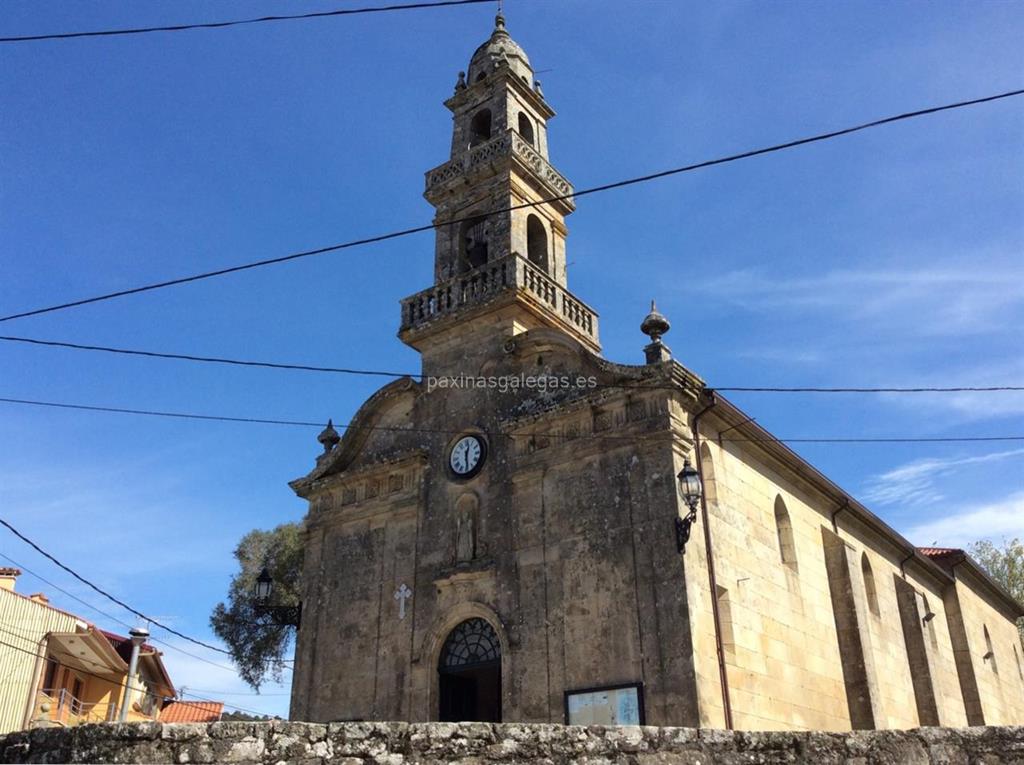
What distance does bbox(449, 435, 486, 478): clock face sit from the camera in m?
17.9

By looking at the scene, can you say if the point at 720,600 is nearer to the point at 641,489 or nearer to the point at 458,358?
the point at 641,489

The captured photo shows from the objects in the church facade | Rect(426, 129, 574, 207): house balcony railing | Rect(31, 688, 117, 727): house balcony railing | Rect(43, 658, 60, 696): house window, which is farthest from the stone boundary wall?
Rect(43, 658, 60, 696): house window

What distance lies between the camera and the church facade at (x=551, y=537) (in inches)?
579

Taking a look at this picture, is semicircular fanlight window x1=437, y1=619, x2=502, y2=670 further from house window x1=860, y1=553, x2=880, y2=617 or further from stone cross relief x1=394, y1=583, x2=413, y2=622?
house window x1=860, y1=553, x2=880, y2=617

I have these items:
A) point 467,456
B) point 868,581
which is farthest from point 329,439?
point 868,581

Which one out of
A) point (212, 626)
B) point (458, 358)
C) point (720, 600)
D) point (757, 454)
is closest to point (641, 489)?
point (720, 600)

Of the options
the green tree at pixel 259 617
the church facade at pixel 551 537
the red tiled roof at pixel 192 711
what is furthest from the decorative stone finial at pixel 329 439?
the red tiled roof at pixel 192 711

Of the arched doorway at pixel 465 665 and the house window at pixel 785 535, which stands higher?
the house window at pixel 785 535

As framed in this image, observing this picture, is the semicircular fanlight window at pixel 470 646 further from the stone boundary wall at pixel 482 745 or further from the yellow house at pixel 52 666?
the yellow house at pixel 52 666

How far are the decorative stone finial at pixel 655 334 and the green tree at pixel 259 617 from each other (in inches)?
808

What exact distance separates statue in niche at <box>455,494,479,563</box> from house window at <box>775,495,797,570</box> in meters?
6.17

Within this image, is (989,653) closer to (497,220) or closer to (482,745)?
(497,220)

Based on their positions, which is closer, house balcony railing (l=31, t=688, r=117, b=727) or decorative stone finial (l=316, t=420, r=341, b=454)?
decorative stone finial (l=316, t=420, r=341, b=454)

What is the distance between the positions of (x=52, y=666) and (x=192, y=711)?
1006 centimetres
